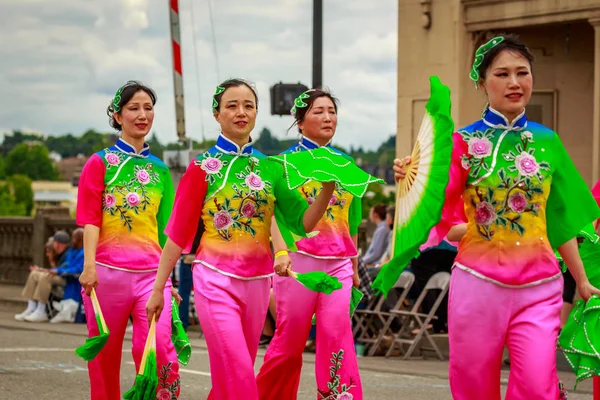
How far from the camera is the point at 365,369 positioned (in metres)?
13.5

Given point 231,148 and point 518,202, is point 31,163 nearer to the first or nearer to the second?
point 231,148

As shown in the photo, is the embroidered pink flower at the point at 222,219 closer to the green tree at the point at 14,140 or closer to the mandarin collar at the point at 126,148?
the mandarin collar at the point at 126,148

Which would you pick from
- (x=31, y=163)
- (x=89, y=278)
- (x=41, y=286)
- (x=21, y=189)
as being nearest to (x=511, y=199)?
(x=89, y=278)

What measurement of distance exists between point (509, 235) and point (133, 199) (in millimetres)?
3200

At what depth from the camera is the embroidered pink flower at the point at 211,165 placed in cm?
738

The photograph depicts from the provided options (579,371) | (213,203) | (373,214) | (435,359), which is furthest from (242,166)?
(373,214)

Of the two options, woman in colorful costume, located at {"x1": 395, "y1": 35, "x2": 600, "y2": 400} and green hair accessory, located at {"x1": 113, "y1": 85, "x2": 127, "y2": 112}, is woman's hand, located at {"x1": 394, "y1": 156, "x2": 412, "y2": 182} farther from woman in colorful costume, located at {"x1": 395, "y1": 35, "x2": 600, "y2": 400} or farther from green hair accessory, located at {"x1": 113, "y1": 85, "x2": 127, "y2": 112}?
green hair accessory, located at {"x1": 113, "y1": 85, "x2": 127, "y2": 112}

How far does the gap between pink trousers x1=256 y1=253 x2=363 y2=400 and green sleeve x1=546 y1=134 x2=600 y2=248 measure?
2.23 meters

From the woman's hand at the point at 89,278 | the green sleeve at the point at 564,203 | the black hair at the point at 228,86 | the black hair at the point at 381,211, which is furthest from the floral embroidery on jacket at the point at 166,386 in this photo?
the black hair at the point at 381,211

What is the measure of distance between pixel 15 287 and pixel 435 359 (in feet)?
42.0

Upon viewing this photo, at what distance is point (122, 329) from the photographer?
8477 millimetres

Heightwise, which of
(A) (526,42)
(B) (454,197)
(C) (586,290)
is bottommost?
(C) (586,290)

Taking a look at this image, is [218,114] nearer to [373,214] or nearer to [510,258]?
[510,258]

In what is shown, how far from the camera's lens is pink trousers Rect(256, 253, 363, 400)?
837cm
